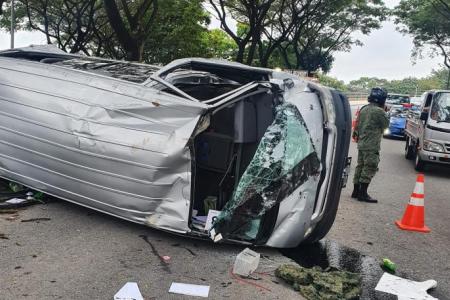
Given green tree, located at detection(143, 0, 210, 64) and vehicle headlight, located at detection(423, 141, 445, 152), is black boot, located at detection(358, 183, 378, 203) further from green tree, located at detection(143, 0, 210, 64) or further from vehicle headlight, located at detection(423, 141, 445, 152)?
green tree, located at detection(143, 0, 210, 64)

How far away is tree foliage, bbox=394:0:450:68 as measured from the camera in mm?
27736

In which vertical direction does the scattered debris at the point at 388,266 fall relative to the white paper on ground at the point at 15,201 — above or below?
above

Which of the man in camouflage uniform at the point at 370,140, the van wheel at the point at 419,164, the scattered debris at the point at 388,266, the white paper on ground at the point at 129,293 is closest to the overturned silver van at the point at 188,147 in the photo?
the scattered debris at the point at 388,266

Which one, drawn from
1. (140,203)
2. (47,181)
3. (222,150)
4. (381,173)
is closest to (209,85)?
(222,150)

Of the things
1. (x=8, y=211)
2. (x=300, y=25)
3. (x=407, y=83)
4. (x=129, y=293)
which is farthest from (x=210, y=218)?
(x=407, y=83)

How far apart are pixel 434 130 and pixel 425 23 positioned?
21.2 m

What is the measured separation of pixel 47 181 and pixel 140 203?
3.86 feet

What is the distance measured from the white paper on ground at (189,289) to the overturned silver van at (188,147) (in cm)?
71

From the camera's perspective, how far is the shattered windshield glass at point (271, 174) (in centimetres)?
427

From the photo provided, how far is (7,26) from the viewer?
97.9 feet

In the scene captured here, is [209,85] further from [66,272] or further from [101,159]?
[66,272]

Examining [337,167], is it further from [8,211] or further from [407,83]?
[407,83]

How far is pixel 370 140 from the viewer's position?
24.3ft

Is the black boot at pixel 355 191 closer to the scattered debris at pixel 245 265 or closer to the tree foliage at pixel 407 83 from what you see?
the scattered debris at pixel 245 265
